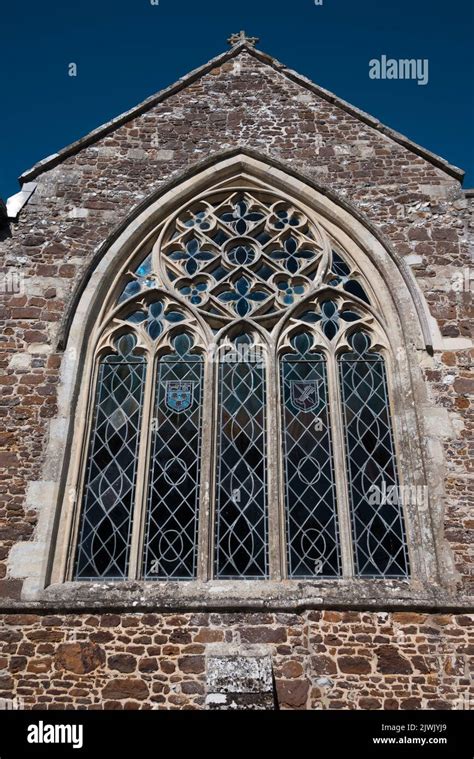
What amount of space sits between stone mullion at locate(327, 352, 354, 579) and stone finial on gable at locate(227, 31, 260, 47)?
522cm

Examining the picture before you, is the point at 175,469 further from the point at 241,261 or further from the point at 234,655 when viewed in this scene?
the point at 241,261

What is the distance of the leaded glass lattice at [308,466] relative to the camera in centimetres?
734

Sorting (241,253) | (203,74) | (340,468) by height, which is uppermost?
(203,74)

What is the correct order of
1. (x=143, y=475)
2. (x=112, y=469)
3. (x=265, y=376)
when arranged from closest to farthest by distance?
(x=143, y=475), (x=112, y=469), (x=265, y=376)

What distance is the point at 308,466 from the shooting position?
782 centimetres

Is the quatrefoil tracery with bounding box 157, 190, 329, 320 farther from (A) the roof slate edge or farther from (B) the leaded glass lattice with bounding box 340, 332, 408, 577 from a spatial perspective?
(A) the roof slate edge

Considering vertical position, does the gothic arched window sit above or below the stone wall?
above

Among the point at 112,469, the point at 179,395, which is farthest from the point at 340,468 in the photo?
the point at 112,469

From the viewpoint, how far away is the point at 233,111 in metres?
10.1

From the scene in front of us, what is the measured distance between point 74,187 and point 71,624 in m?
5.31

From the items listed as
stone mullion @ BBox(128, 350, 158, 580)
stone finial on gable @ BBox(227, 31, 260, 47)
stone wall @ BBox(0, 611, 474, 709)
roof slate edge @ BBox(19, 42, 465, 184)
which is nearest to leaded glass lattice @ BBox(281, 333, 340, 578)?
stone wall @ BBox(0, 611, 474, 709)

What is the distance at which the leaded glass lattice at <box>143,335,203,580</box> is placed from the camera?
24.1ft

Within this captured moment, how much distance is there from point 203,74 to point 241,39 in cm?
89

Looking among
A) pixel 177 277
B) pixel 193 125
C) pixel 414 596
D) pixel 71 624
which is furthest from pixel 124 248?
pixel 414 596
